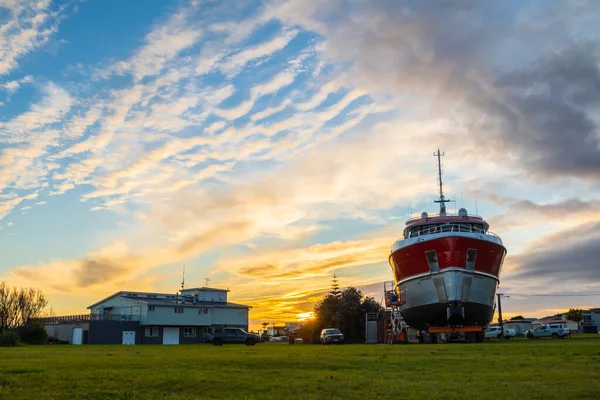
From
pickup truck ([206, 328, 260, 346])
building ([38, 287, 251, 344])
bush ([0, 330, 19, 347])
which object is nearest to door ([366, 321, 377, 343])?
pickup truck ([206, 328, 260, 346])

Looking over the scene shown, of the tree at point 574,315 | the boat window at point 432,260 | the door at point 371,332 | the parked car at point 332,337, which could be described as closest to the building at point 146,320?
the parked car at point 332,337

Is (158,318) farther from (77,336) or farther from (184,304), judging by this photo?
(77,336)

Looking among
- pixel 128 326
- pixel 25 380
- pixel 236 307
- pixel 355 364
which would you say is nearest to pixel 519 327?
pixel 236 307

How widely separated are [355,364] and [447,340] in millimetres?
27564

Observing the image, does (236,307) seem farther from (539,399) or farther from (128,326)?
(539,399)

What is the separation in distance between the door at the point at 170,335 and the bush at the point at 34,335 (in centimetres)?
1628

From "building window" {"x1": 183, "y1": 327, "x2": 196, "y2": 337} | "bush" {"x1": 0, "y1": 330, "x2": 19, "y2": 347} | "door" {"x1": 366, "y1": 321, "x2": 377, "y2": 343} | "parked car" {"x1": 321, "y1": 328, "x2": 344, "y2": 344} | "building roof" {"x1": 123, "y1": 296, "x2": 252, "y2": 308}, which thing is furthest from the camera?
"building window" {"x1": 183, "y1": 327, "x2": 196, "y2": 337}

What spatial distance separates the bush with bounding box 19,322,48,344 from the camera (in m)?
66.9

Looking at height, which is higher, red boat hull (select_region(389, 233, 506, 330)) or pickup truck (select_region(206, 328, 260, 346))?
red boat hull (select_region(389, 233, 506, 330))

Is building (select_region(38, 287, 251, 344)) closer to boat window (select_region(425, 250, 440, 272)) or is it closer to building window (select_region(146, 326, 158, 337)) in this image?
building window (select_region(146, 326, 158, 337))

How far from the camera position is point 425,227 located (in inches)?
2014

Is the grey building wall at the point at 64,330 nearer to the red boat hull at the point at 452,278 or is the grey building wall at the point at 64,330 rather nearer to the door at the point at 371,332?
the door at the point at 371,332

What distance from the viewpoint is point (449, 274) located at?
4397 cm

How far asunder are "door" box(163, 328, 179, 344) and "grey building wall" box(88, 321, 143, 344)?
4.27m
